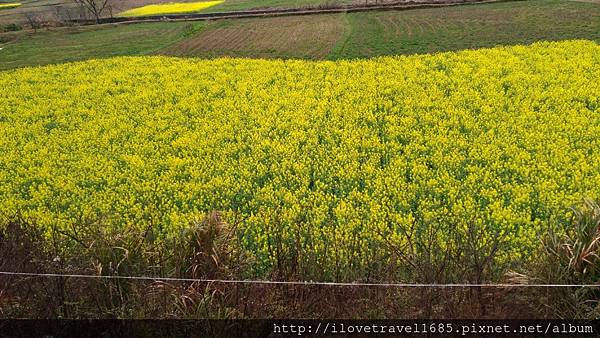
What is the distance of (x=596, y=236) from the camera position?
5707 millimetres

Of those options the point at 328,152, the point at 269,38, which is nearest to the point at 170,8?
the point at 269,38

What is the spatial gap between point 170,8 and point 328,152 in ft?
159

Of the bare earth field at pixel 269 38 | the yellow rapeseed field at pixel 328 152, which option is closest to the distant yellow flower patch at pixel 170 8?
the bare earth field at pixel 269 38

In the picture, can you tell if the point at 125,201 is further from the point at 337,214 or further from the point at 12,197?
the point at 337,214

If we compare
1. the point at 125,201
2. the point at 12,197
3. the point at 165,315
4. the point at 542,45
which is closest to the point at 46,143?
the point at 12,197

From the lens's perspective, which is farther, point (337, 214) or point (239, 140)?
point (239, 140)

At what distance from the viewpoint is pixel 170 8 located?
179ft

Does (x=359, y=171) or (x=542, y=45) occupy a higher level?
(x=542, y=45)

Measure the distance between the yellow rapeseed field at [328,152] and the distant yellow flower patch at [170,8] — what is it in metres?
33.8

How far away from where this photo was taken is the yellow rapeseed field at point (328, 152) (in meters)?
8.98

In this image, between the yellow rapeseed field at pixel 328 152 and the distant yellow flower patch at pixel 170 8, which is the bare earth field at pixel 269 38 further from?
the distant yellow flower patch at pixel 170 8

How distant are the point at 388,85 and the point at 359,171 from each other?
7.22 metres

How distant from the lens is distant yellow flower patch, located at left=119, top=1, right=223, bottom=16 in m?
51.3

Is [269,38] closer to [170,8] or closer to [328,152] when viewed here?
[328,152]
